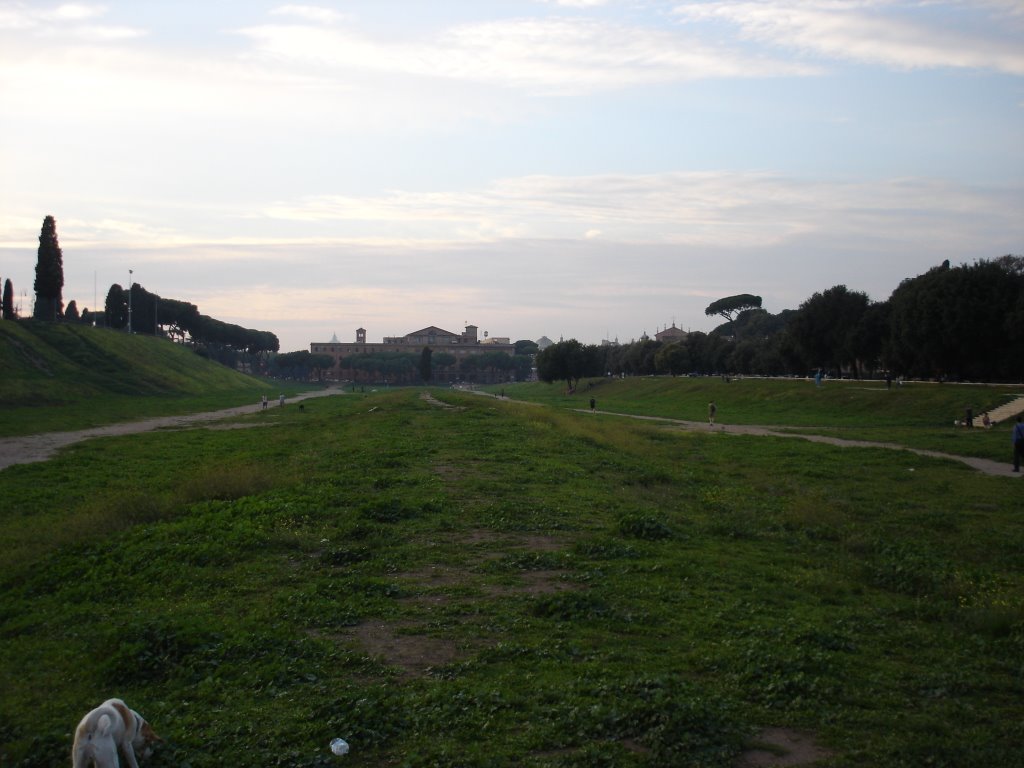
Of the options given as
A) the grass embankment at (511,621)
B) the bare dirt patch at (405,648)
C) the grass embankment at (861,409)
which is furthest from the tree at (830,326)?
the bare dirt patch at (405,648)

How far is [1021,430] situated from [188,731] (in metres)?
24.7

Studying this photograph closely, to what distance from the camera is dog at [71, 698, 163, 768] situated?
5941 mm

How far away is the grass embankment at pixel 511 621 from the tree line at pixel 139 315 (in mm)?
75010

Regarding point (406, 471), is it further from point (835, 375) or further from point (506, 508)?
point (835, 375)

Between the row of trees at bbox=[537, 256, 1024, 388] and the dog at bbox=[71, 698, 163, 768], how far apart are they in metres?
53.3

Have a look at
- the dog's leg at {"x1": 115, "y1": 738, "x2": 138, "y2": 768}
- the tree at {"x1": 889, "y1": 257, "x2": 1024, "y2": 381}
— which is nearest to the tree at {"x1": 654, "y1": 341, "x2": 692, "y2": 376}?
the tree at {"x1": 889, "y1": 257, "x2": 1024, "y2": 381}

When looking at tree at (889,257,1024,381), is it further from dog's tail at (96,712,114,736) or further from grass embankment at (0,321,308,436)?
dog's tail at (96,712,114,736)

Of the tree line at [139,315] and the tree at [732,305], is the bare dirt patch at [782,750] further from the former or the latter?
the tree at [732,305]

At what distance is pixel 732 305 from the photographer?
508ft

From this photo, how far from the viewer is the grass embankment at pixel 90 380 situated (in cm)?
5447

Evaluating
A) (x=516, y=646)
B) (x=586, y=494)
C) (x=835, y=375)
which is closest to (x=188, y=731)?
(x=516, y=646)

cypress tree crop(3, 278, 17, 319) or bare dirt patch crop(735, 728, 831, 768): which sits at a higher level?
cypress tree crop(3, 278, 17, 319)

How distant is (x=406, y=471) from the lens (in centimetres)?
2094

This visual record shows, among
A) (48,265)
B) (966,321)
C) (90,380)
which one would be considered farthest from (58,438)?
(48,265)
